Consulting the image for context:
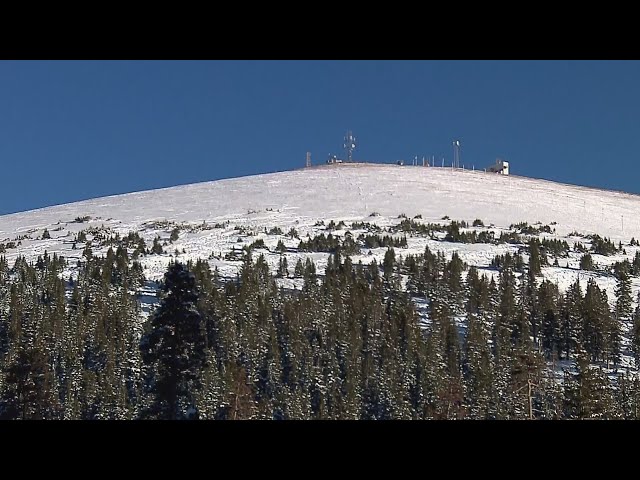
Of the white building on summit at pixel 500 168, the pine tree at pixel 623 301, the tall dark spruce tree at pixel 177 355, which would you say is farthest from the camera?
the white building on summit at pixel 500 168

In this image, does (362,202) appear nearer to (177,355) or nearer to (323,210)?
(323,210)

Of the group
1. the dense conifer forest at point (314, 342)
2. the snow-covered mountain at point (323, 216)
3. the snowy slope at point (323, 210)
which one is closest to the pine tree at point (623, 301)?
the dense conifer forest at point (314, 342)

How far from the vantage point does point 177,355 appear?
27.6m

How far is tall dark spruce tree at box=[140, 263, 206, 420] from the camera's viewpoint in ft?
88.0

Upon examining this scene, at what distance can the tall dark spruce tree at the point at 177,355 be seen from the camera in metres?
26.8

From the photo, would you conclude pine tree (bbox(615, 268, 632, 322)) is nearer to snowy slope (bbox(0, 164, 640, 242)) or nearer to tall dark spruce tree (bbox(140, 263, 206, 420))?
snowy slope (bbox(0, 164, 640, 242))

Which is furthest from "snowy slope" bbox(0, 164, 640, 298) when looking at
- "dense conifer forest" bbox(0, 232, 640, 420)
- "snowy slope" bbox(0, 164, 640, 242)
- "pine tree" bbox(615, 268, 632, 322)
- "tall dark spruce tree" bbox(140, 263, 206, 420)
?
"tall dark spruce tree" bbox(140, 263, 206, 420)

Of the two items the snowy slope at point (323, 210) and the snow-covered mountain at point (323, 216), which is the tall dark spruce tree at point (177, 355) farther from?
the snowy slope at point (323, 210)

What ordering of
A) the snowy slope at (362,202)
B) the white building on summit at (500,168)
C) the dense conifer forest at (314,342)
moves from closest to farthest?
the dense conifer forest at (314,342) → the snowy slope at (362,202) → the white building on summit at (500,168)

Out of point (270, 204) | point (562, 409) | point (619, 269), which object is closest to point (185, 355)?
point (562, 409)

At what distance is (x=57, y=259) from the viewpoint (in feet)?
158
